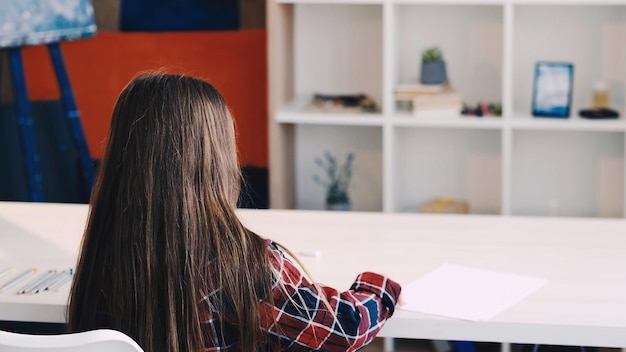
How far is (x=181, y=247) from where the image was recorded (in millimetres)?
1538

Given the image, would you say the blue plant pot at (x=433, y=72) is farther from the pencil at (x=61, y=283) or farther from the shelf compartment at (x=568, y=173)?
the pencil at (x=61, y=283)

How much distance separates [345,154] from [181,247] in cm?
228

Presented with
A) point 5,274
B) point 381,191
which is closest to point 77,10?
point 381,191

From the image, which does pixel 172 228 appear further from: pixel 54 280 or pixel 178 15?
pixel 178 15

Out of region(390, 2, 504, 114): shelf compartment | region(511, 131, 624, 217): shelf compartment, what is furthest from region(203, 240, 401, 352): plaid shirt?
region(511, 131, 624, 217): shelf compartment

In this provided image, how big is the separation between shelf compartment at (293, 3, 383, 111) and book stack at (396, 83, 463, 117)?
263 mm

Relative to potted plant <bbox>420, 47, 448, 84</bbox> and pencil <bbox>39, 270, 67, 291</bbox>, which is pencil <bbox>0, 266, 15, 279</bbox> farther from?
potted plant <bbox>420, 47, 448, 84</bbox>

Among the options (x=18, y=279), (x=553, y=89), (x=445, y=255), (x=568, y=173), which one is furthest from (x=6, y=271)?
(x=568, y=173)

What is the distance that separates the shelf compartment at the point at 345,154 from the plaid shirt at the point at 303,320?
212 cm

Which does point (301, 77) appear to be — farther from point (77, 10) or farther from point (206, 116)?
point (206, 116)

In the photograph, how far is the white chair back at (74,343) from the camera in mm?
1315

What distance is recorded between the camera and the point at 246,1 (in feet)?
12.4

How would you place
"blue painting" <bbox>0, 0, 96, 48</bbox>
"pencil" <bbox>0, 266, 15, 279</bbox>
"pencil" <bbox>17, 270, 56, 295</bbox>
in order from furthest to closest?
"blue painting" <bbox>0, 0, 96, 48</bbox>, "pencil" <bbox>0, 266, 15, 279</bbox>, "pencil" <bbox>17, 270, 56, 295</bbox>

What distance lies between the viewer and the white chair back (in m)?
1.32
